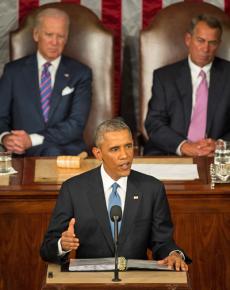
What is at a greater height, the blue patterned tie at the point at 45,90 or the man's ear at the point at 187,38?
the man's ear at the point at 187,38

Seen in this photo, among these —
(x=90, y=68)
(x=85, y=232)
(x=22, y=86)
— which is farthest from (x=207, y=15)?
(x=85, y=232)

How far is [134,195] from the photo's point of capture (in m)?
4.31

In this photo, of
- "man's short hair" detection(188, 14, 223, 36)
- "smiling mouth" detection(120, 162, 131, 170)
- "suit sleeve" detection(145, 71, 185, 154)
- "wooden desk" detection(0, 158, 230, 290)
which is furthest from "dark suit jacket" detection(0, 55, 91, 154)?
"smiling mouth" detection(120, 162, 131, 170)

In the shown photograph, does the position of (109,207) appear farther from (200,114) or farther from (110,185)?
(200,114)

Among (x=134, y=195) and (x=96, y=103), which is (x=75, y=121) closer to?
(x=96, y=103)

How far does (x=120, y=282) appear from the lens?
150 inches

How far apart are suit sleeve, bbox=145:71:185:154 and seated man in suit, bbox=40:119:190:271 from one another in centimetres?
208

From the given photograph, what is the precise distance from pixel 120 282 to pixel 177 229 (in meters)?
1.42

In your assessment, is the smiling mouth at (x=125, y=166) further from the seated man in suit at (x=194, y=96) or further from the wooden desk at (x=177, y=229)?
the seated man in suit at (x=194, y=96)

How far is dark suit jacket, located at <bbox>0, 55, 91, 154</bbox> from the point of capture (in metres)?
6.64

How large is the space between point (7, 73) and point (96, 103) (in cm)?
70

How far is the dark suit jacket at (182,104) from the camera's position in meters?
6.57

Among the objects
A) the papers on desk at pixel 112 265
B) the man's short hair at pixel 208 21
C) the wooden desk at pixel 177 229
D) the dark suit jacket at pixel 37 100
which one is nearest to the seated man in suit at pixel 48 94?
the dark suit jacket at pixel 37 100

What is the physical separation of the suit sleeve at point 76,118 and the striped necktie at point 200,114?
729 millimetres
